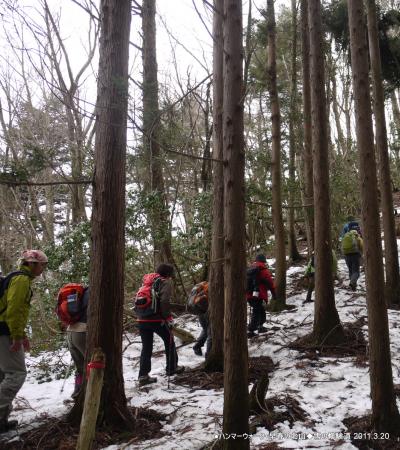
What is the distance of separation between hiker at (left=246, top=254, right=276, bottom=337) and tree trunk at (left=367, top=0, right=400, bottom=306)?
314cm

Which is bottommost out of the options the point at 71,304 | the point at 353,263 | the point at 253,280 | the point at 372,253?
the point at 71,304

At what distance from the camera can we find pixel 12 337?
4484 mm

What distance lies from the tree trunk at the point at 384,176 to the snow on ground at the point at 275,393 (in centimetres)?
118

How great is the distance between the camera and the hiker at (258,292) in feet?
27.5

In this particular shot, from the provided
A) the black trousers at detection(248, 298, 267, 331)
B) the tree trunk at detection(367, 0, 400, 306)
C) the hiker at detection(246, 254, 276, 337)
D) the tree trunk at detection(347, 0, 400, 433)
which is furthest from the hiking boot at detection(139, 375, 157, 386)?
the tree trunk at detection(367, 0, 400, 306)

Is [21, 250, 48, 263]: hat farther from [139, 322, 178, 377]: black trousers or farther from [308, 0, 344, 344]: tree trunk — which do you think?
[308, 0, 344, 344]: tree trunk

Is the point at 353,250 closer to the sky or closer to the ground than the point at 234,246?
closer to the sky

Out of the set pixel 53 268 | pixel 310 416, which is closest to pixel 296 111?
pixel 53 268

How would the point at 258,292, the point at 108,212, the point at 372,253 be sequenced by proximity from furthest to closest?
the point at 258,292
the point at 108,212
the point at 372,253

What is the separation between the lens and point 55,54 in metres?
14.4

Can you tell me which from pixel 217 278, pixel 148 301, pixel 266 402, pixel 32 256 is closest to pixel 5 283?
pixel 32 256

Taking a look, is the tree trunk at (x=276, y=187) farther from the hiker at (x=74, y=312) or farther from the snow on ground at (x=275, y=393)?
the hiker at (x=74, y=312)

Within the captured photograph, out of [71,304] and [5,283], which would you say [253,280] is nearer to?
[71,304]

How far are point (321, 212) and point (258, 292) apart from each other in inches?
82.9
